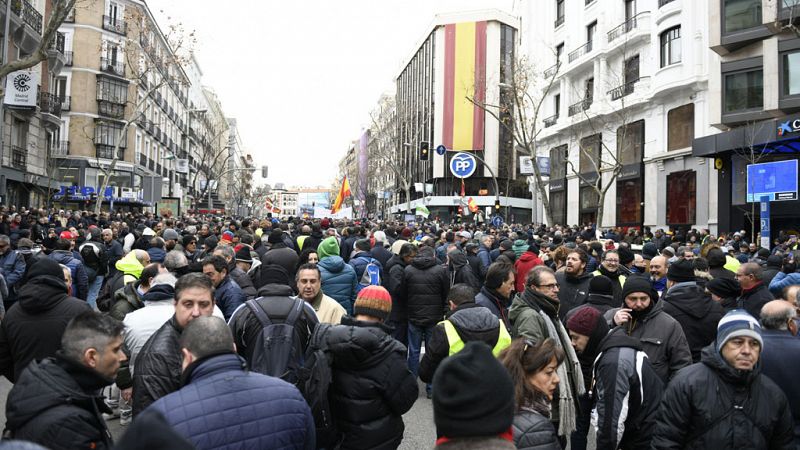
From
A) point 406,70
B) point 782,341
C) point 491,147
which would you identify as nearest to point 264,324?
point 782,341

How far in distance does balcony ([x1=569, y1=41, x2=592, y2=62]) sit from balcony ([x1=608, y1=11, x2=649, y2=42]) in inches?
94.2

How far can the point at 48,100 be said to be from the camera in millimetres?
31766

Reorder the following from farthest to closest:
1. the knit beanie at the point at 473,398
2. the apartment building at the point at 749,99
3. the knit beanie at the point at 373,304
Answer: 1. the apartment building at the point at 749,99
2. the knit beanie at the point at 373,304
3. the knit beanie at the point at 473,398

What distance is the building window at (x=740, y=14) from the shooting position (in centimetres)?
2320

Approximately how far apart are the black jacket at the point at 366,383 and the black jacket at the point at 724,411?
152 cm

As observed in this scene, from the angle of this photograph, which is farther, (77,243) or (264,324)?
(77,243)

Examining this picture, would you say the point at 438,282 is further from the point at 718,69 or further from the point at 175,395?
the point at 718,69

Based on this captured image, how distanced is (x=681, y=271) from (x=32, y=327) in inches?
214

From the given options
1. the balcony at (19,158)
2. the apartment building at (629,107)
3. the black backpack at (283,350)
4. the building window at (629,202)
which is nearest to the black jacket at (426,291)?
the black backpack at (283,350)

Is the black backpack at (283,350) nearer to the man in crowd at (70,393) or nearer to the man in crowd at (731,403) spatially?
the man in crowd at (70,393)

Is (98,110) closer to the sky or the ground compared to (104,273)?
closer to the sky

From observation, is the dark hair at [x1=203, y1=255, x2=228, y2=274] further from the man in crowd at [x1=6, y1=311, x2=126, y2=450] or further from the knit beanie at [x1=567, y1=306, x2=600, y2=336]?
the knit beanie at [x1=567, y1=306, x2=600, y2=336]

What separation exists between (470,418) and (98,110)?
47.5 meters

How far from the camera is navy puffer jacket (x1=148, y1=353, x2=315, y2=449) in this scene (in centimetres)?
254
